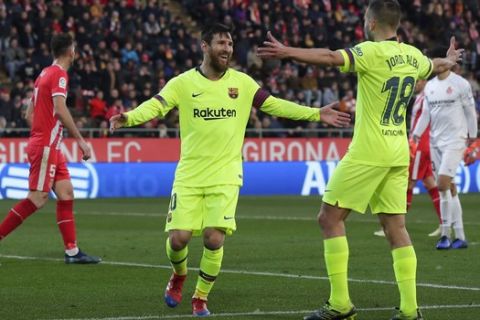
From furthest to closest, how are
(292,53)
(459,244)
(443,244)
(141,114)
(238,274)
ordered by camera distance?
1. (459,244)
2. (443,244)
3. (238,274)
4. (141,114)
5. (292,53)

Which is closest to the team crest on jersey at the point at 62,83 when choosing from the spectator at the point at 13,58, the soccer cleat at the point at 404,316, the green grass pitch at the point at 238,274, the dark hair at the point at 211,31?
the green grass pitch at the point at 238,274

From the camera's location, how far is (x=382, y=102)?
8500 millimetres

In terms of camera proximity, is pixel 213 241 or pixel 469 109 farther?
pixel 469 109

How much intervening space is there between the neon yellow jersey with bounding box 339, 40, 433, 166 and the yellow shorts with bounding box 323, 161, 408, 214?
68mm

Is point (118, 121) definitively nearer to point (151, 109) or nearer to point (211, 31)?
point (151, 109)

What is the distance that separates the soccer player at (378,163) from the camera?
8.40m

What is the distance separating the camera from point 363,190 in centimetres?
848

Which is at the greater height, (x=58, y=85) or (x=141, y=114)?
(x=141, y=114)

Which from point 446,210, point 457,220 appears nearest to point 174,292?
point 457,220

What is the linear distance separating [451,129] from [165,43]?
1966cm

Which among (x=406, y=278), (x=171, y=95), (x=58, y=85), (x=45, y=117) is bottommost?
(x=406, y=278)

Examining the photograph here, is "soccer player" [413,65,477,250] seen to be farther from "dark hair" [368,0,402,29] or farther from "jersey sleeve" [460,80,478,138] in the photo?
"dark hair" [368,0,402,29]

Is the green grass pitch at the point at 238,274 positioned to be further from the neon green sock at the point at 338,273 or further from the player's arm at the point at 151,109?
the player's arm at the point at 151,109

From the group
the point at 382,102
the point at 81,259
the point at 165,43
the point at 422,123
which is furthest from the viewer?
the point at 165,43
